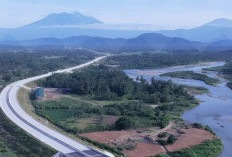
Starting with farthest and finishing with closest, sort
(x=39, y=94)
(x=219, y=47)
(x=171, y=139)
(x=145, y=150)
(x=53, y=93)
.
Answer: (x=219, y=47), (x=53, y=93), (x=39, y=94), (x=171, y=139), (x=145, y=150)

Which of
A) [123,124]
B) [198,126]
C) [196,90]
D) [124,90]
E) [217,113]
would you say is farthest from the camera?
[196,90]

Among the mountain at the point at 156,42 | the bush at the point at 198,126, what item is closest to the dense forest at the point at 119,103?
the bush at the point at 198,126

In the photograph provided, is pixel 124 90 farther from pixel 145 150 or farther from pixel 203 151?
pixel 203 151

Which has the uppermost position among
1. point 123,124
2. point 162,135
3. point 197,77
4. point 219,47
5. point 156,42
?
point 156,42

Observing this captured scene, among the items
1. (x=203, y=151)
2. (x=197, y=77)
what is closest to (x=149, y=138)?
(x=203, y=151)

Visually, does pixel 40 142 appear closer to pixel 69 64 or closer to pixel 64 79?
pixel 64 79

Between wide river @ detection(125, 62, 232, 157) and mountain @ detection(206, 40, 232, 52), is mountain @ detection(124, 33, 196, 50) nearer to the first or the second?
mountain @ detection(206, 40, 232, 52)

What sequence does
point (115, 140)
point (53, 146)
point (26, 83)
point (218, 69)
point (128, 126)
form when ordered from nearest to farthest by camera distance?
point (53, 146), point (115, 140), point (128, 126), point (26, 83), point (218, 69)

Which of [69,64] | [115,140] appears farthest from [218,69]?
[115,140]

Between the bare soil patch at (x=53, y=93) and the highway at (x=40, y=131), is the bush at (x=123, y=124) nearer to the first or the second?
the highway at (x=40, y=131)

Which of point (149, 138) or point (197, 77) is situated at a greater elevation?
point (197, 77)

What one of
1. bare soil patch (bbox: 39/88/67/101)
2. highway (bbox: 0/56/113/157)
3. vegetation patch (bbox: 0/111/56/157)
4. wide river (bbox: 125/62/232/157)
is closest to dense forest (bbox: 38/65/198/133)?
bare soil patch (bbox: 39/88/67/101)
